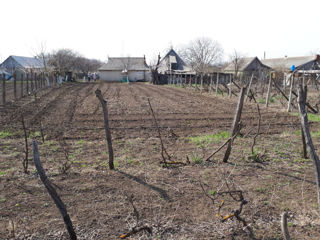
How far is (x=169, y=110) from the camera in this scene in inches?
476

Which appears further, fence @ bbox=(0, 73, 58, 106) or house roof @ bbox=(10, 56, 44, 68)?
house roof @ bbox=(10, 56, 44, 68)

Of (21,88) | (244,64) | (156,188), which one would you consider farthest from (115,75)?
(156,188)

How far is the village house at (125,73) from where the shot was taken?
172ft

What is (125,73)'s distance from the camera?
5162 centimetres

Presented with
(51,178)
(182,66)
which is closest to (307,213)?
(51,178)

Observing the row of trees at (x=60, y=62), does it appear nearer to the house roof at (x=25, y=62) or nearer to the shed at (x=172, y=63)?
the house roof at (x=25, y=62)

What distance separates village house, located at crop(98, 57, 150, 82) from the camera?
52469 mm

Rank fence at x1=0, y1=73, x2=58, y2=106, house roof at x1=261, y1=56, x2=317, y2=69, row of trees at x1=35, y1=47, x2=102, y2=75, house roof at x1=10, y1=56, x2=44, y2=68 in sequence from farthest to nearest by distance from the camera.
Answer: house roof at x1=10, y1=56, x2=44, y2=68, house roof at x1=261, y1=56, x2=317, y2=69, row of trees at x1=35, y1=47, x2=102, y2=75, fence at x1=0, y1=73, x2=58, y2=106

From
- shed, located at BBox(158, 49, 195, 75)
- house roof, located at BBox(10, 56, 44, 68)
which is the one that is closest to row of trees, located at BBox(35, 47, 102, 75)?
house roof, located at BBox(10, 56, 44, 68)

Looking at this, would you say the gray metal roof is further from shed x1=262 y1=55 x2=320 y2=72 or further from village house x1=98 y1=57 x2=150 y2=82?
shed x1=262 y1=55 x2=320 y2=72

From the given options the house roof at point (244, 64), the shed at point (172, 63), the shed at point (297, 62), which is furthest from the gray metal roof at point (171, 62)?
the shed at point (297, 62)

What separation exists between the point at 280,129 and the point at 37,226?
25.2ft

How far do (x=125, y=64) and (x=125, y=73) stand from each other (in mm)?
3778

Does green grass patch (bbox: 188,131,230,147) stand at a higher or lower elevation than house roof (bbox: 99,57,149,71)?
lower
